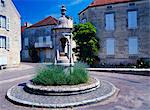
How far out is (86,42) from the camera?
19.5 meters

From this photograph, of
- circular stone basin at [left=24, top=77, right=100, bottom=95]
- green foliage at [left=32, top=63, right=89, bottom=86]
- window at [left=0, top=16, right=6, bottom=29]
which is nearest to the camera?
circular stone basin at [left=24, top=77, right=100, bottom=95]

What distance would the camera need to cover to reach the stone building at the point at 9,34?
2041 cm

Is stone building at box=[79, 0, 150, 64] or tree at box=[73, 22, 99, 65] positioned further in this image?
tree at box=[73, 22, 99, 65]

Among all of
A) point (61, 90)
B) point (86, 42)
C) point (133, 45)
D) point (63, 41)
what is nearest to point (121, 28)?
point (133, 45)

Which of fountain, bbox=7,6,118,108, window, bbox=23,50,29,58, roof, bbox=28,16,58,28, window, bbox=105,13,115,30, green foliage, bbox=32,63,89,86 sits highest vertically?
roof, bbox=28,16,58,28

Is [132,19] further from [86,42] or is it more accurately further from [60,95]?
[60,95]

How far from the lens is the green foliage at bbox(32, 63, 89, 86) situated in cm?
811

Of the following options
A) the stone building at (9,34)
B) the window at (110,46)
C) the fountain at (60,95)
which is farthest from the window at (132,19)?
the stone building at (9,34)

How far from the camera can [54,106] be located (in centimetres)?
605

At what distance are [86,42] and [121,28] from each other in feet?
12.9

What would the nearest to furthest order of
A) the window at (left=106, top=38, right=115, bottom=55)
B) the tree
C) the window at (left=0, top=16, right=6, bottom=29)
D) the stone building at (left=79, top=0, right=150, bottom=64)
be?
the stone building at (left=79, top=0, right=150, bottom=64) < the tree < the window at (left=106, top=38, right=115, bottom=55) < the window at (left=0, top=16, right=6, bottom=29)

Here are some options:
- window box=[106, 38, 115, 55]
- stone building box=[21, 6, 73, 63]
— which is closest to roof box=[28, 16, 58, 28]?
stone building box=[21, 6, 73, 63]

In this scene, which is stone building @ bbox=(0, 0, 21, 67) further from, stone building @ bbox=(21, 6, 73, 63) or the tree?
the tree

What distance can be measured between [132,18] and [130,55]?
374cm
